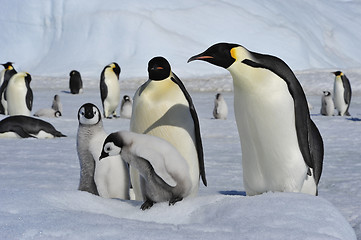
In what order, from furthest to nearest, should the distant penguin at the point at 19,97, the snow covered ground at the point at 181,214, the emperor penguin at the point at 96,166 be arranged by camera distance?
the distant penguin at the point at 19,97, the emperor penguin at the point at 96,166, the snow covered ground at the point at 181,214

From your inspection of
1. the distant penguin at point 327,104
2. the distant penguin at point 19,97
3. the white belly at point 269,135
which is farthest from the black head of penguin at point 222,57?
the distant penguin at point 327,104

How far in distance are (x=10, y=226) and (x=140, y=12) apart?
91.9 feet

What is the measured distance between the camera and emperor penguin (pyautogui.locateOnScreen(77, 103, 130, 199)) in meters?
2.92

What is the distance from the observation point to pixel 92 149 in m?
3.02

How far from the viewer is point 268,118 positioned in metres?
2.78

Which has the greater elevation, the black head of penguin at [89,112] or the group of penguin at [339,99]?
the black head of penguin at [89,112]

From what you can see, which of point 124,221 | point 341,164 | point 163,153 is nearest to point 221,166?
point 341,164

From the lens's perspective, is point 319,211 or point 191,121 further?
point 191,121

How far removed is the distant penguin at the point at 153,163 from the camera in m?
2.32

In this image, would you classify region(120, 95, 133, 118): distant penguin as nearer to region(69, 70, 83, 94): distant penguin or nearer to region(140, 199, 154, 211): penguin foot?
region(69, 70, 83, 94): distant penguin

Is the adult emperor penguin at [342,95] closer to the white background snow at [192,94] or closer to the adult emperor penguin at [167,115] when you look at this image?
the white background snow at [192,94]

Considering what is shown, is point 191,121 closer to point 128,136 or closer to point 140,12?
point 128,136

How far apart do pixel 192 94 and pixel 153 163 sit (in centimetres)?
1587

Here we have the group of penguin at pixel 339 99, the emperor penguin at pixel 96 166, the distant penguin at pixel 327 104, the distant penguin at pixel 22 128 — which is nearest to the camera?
the emperor penguin at pixel 96 166
